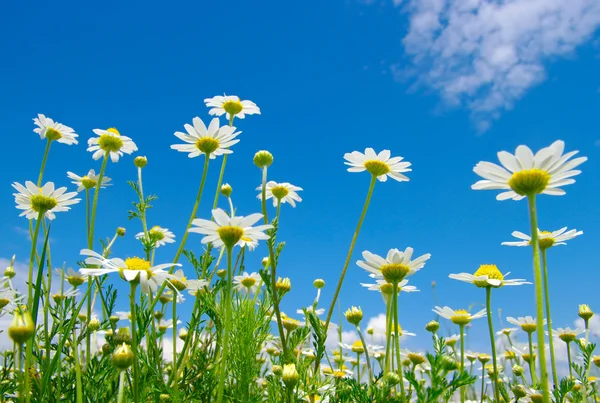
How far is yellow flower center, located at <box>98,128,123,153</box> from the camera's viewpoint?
3389 millimetres

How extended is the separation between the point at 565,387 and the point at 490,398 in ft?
4.62

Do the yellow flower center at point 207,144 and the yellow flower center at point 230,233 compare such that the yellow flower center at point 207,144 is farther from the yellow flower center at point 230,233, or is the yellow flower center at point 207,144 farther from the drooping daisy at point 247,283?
the yellow flower center at point 230,233

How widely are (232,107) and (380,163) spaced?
1.23 m

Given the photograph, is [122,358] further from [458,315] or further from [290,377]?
[458,315]

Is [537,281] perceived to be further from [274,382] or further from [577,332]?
[577,332]

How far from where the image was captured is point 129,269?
2.18 metres

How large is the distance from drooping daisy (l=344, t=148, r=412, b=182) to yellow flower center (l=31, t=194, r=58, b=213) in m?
1.72

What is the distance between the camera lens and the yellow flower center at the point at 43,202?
278 centimetres

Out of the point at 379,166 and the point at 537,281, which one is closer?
the point at 537,281

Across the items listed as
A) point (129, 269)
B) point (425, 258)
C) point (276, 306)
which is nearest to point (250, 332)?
point (276, 306)

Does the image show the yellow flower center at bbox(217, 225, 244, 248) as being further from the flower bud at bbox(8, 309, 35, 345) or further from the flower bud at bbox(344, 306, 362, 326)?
the flower bud at bbox(344, 306, 362, 326)

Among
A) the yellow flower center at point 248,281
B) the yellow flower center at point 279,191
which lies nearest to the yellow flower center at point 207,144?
the yellow flower center at point 279,191

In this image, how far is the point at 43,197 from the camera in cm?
278

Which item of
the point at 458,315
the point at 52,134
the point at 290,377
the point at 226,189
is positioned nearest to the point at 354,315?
the point at 458,315
